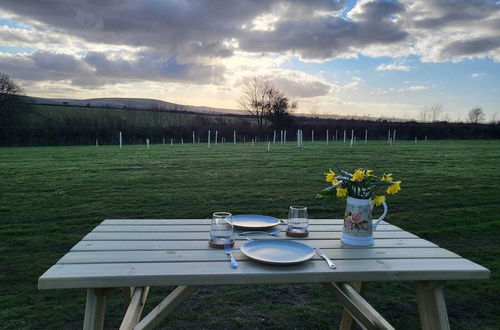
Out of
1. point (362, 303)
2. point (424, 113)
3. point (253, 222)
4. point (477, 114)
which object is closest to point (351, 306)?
point (362, 303)

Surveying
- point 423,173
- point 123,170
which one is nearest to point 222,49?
point 123,170

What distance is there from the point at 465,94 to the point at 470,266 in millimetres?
16069

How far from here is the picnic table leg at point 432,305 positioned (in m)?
1.46

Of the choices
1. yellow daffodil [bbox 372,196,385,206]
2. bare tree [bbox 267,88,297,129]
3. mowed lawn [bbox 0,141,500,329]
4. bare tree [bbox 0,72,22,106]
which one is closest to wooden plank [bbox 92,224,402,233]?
yellow daffodil [bbox 372,196,385,206]

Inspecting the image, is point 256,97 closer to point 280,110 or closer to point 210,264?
point 280,110

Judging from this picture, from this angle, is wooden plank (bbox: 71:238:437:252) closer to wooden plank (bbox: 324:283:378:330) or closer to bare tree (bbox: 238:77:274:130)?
wooden plank (bbox: 324:283:378:330)

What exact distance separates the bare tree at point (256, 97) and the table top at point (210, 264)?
3963cm

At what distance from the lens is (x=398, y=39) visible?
726 inches

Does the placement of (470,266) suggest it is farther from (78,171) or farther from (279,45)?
(279,45)

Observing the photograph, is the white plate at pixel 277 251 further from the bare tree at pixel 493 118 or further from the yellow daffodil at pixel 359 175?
the bare tree at pixel 493 118

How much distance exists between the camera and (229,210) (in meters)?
5.31

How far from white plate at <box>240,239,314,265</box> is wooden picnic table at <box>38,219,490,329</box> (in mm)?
27

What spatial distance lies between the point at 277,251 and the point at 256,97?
45.1 metres

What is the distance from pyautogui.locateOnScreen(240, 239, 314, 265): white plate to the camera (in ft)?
4.46
